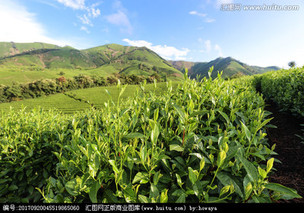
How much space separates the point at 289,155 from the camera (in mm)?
3270

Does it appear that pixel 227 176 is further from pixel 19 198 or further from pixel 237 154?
pixel 19 198

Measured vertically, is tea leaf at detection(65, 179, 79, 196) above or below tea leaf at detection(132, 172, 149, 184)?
below

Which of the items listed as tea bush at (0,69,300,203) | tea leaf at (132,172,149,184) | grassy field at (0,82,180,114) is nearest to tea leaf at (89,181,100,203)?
tea bush at (0,69,300,203)

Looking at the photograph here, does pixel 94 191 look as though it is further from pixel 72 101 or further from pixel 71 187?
pixel 72 101

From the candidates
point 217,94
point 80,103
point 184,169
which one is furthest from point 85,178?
point 80,103

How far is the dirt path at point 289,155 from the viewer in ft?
7.49

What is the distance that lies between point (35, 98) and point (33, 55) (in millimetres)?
175535

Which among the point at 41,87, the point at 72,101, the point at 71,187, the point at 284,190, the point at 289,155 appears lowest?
the point at 72,101

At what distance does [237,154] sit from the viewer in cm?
119

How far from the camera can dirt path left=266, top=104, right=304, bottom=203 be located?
2283mm

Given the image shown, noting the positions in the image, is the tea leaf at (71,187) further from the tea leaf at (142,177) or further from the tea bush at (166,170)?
the tea leaf at (142,177)

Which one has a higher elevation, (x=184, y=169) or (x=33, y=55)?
(x=33, y=55)

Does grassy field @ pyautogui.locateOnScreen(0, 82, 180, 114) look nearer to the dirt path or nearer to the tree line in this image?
the tree line

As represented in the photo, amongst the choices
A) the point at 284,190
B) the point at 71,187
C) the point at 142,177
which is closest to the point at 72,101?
the point at 71,187
